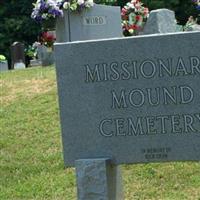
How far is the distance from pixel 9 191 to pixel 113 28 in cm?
778

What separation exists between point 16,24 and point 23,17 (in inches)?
43.7

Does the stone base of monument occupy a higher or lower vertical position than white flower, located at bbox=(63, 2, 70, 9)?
lower

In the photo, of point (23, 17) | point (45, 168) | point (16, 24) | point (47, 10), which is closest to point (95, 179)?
point (45, 168)

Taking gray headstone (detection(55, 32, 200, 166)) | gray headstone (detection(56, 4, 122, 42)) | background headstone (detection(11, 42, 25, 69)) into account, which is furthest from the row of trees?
gray headstone (detection(55, 32, 200, 166))

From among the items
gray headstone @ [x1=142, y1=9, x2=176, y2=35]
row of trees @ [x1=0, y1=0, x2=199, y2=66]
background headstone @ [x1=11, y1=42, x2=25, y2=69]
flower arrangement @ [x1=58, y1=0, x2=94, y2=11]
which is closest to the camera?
gray headstone @ [x1=142, y1=9, x2=176, y2=35]

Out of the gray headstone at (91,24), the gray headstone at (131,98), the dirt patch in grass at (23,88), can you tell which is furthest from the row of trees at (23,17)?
the gray headstone at (131,98)

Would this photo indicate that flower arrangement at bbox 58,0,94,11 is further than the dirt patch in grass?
Yes

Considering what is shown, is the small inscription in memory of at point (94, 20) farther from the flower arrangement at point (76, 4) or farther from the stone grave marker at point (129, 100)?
the stone grave marker at point (129, 100)

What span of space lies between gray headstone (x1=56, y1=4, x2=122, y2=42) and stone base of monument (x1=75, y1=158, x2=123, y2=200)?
358 inches

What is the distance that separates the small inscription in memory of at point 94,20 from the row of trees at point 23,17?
2569 cm

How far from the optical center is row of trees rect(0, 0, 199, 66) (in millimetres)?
40594

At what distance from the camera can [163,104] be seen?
473cm

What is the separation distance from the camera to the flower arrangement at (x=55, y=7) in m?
14.2

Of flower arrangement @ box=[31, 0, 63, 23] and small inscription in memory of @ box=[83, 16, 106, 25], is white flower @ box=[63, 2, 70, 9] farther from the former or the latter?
small inscription in memory of @ box=[83, 16, 106, 25]
